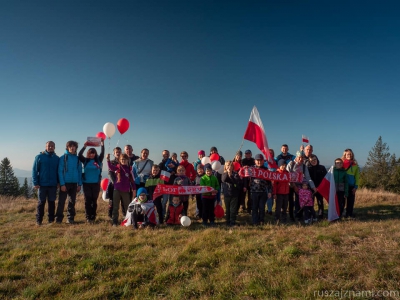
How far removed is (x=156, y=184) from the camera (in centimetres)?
923

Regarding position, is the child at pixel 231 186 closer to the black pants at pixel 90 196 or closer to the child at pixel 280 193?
the child at pixel 280 193

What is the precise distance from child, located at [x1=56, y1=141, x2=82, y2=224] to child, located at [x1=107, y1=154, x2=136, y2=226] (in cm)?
123

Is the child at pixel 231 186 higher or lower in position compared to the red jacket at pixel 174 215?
higher

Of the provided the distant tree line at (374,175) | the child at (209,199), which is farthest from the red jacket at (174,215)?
the distant tree line at (374,175)

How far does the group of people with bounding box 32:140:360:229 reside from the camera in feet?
29.1

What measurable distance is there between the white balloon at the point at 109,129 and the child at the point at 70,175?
5.40ft

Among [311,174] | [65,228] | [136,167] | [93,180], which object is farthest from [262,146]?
[65,228]

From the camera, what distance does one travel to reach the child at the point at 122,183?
896 cm

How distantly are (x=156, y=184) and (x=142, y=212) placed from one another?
1.17 meters

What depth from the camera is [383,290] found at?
13.7 ft

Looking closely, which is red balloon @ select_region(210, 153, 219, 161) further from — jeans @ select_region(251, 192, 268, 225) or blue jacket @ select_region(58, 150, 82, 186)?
blue jacket @ select_region(58, 150, 82, 186)

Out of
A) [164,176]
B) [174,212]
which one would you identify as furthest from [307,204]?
[164,176]

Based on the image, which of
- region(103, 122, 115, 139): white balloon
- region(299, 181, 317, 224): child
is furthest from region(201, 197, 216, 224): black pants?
region(103, 122, 115, 139): white balloon

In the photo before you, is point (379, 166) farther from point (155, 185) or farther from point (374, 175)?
point (155, 185)
